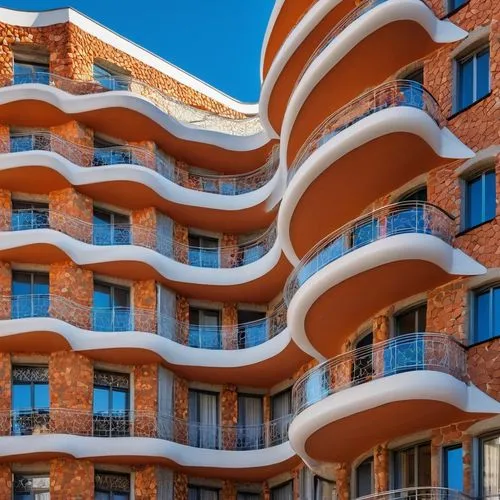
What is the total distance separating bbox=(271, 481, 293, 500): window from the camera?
120ft

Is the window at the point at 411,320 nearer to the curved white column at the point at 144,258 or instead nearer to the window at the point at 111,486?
the curved white column at the point at 144,258

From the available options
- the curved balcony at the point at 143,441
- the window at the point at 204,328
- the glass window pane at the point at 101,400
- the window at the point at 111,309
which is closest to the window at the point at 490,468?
the curved balcony at the point at 143,441

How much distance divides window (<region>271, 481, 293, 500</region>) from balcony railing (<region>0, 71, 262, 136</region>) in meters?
12.6

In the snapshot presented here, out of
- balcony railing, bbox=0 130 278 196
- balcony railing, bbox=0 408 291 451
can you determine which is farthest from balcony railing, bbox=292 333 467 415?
balcony railing, bbox=0 130 278 196

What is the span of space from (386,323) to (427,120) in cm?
454

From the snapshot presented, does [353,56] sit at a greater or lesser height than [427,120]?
greater

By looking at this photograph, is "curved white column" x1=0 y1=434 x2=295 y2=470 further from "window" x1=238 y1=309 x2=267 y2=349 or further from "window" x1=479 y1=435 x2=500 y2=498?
"window" x1=479 y1=435 x2=500 y2=498

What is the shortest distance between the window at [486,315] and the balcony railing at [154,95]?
18279 mm

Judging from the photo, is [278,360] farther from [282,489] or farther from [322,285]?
[322,285]

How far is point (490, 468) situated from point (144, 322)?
16248 mm

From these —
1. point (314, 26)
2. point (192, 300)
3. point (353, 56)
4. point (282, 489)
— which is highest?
point (314, 26)

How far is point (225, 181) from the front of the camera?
4125 cm

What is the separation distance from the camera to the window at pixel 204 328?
3884cm

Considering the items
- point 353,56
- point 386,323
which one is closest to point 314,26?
point 353,56
